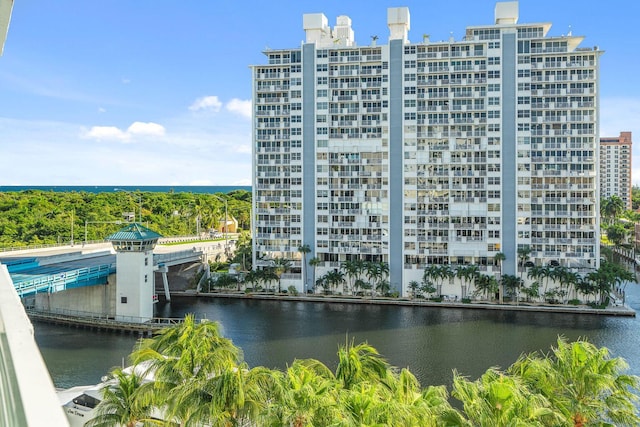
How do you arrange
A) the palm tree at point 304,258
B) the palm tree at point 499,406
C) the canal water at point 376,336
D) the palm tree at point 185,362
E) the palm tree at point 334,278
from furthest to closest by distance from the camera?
1. the palm tree at point 304,258
2. the palm tree at point 334,278
3. the canal water at point 376,336
4. the palm tree at point 185,362
5. the palm tree at point 499,406

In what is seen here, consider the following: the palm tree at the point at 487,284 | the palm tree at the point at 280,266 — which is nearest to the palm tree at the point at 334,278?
the palm tree at the point at 280,266

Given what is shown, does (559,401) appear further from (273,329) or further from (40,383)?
(273,329)

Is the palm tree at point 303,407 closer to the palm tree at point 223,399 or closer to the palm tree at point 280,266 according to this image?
the palm tree at point 223,399

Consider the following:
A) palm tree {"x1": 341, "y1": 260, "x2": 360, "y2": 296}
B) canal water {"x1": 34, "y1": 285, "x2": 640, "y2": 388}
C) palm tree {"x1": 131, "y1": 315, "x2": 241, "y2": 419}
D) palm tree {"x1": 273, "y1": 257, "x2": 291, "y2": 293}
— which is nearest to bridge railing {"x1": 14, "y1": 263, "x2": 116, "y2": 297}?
canal water {"x1": 34, "y1": 285, "x2": 640, "y2": 388}

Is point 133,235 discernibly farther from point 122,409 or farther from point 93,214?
point 93,214

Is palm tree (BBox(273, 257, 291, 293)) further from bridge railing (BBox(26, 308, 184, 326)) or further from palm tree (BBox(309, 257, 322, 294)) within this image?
bridge railing (BBox(26, 308, 184, 326))

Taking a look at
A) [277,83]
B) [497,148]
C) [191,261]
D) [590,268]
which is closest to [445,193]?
[497,148]

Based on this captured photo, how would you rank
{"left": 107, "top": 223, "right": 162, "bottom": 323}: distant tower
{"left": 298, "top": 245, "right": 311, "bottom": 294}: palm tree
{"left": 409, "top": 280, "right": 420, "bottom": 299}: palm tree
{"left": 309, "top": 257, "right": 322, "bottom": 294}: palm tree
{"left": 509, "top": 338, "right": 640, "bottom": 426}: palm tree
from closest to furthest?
{"left": 509, "top": 338, "right": 640, "bottom": 426}: palm tree < {"left": 107, "top": 223, "right": 162, "bottom": 323}: distant tower < {"left": 409, "top": 280, "right": 420, "bottom": 299}: palm tree < {"left": 309, "top": 257, "right": 322, "bottom": 294}: palm tree < {"left": 298, "top": 245, "right": 311, "bottom": 294}: palm tree
